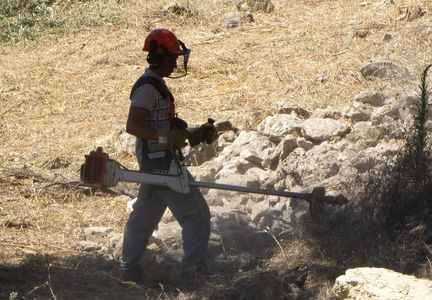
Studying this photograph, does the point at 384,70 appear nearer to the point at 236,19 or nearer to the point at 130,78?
the point at 130,78

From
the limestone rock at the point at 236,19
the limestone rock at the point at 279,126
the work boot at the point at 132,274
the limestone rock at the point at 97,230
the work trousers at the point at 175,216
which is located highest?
the limestone rock at the point at 236,19

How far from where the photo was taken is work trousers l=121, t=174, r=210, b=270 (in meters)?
5.65

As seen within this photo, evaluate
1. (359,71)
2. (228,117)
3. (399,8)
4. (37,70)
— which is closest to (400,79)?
(359,71)

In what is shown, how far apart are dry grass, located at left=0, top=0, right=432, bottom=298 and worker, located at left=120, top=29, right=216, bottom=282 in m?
1.13

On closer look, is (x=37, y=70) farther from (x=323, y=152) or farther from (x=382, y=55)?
(x=323, y=152)

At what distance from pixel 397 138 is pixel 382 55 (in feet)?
9.32

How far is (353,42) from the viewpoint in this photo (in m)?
10.4

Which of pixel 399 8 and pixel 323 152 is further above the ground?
pixel 399 8

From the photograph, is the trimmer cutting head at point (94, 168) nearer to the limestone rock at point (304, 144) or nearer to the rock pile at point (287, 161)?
the rock pile at point (287, 161)

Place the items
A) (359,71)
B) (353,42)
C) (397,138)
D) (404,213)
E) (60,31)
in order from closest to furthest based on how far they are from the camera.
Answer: (404,213) → (397,138) → (359,71) → (353,42) → (60,31)

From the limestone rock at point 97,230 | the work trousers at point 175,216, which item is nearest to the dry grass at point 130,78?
the limestone rock at point 97,230

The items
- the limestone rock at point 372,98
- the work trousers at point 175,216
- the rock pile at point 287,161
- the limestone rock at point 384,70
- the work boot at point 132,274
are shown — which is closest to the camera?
the work trousers at point 175,216

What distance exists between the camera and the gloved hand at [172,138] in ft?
17.8

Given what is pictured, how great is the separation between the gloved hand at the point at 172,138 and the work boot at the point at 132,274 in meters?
0.85
